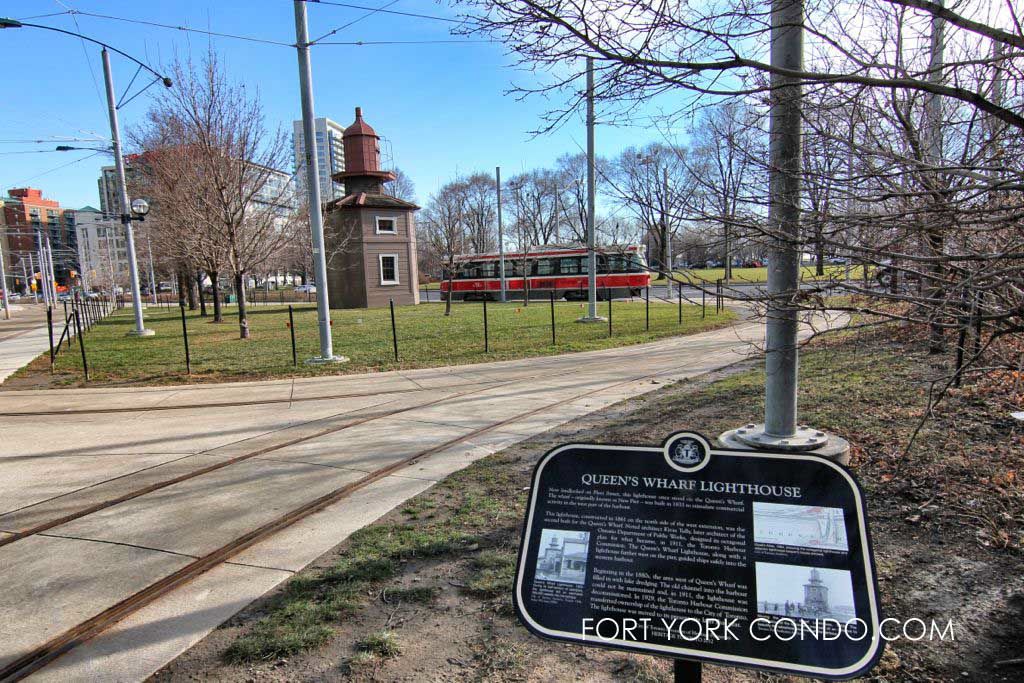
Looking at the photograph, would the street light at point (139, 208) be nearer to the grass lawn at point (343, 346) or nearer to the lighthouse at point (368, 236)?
the grass lawn at point (343, 346)

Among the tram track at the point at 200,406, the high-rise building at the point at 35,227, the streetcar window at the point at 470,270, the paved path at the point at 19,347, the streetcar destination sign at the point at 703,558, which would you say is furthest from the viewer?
the high-rise building at the point at 35,227

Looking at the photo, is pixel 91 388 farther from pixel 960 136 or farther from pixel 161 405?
pixel 960 136

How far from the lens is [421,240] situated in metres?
73.4

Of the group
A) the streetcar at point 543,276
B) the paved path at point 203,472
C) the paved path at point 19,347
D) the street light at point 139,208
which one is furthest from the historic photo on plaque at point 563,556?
the streetcar at point 543,276

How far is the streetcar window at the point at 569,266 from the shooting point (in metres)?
41.4

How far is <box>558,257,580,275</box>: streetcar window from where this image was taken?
41438mm

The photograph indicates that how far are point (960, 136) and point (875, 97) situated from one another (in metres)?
0.79

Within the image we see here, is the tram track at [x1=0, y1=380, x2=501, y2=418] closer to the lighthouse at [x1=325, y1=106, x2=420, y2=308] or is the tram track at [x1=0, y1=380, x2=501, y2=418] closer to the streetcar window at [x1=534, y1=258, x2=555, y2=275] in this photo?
the lighthouse at [x1=325, y1=106, x2=420, y2=308]

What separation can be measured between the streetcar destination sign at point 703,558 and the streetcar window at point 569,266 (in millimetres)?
39705

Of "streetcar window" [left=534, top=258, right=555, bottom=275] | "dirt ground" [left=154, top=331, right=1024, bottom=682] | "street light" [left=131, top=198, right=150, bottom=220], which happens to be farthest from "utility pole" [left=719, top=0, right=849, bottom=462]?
"streetcar window" [left=534, top=258, right=555, bottom=275]

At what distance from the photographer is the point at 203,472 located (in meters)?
5.95

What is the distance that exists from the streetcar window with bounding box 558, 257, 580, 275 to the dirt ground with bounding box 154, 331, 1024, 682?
35.9 metres

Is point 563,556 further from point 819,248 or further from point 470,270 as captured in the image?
point 470,270

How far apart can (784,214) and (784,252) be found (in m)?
0.23
